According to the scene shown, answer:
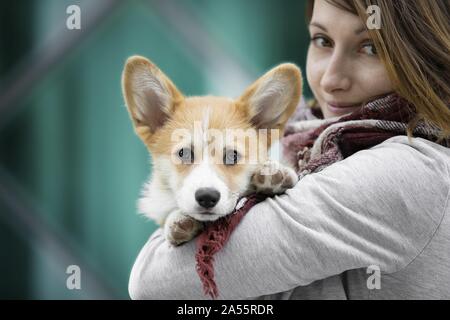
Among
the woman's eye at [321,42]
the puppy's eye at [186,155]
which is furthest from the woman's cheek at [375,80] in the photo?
the puppy's eye at [186,155]

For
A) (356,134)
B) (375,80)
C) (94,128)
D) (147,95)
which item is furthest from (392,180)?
(94,128)

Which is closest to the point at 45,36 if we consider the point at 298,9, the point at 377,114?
the point at 298,9

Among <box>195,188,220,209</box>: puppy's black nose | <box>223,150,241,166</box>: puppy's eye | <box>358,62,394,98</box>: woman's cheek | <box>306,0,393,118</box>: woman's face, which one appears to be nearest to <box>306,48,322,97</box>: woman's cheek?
<box>306,0,393,118</box>: woman's face

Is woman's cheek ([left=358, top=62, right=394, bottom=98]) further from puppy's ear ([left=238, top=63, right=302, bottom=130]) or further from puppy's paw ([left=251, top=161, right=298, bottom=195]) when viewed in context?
puppy's paw ([left=251, top=161, right=298, bottom=195])

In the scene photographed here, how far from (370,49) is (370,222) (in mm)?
463

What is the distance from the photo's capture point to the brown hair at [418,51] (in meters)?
1.13

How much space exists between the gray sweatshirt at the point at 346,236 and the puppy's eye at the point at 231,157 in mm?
184

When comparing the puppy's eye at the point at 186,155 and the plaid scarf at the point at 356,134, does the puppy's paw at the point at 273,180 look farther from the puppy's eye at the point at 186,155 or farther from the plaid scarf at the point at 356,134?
the puppy's eye at the point at 186,155

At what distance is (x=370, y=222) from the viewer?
1010 millimetres

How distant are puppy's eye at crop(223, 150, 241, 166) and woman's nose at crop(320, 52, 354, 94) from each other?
298mm

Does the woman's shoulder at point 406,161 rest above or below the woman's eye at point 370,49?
below

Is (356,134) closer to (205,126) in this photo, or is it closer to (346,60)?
(346,60)

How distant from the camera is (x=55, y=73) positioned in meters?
2.38

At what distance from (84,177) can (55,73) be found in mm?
506
